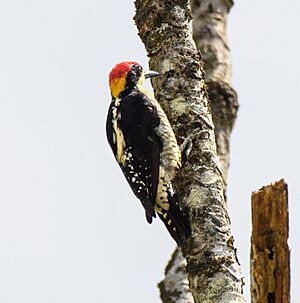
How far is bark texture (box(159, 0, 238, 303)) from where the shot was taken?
815cm

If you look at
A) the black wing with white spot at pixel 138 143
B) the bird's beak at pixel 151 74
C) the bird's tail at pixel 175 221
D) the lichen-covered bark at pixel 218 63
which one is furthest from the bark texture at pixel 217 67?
the bird's beak at pixel 151 74

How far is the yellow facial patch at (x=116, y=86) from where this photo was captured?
7297mm

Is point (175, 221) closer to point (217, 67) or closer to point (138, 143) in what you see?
point (138, 143)

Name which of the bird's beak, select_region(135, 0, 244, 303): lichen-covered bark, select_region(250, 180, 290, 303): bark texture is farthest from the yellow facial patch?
select_region(250, 180, 290, 303): bark texture

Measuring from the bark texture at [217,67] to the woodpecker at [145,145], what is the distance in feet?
3.30

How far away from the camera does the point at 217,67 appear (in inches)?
335

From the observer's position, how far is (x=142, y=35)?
6438mm

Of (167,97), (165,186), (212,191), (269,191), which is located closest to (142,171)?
(165,186)

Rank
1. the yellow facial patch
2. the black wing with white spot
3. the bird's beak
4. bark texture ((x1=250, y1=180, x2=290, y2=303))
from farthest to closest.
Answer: the yellow facial patch, the black wing with white spot, the bird's beak, bark texture ((x1=250, y1=180, x2=290, y2=303))

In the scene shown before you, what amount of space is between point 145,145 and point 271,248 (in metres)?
2.82

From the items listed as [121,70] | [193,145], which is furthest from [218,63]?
[193,145]

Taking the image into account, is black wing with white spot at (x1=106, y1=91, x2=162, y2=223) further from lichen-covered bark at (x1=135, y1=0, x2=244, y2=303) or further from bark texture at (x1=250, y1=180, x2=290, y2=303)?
bark texture at (x1=250, y1=180, x2=290, y2=303)

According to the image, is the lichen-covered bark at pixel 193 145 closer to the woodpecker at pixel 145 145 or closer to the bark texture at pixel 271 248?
the woodpecker at pixel 145 145

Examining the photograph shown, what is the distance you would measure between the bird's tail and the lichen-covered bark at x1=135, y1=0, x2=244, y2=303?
67mm
